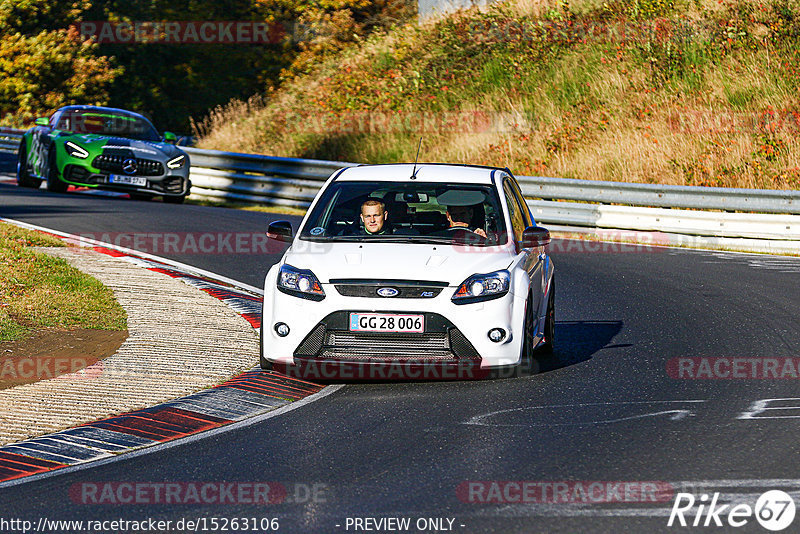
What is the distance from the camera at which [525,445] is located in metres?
7.04

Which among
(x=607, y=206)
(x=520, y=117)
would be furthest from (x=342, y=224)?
(x=520, y=117)

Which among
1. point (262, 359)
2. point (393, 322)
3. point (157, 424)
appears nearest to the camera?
point (157, 424)

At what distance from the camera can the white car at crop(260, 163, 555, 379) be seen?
8453 mm

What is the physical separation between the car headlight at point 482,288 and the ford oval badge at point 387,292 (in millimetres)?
404

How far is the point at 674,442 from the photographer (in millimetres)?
7059

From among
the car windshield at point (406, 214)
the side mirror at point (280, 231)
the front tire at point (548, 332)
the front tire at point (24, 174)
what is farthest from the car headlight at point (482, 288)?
the front tire at point (24, 174)

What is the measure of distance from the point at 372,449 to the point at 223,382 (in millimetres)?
2183

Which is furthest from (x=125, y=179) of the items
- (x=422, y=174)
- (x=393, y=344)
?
(x=393, y=344)

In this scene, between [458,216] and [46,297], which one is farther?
[46,297]

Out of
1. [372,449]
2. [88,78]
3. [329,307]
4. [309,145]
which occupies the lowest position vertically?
[372,449]

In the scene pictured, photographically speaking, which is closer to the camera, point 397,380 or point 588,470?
point 588,470

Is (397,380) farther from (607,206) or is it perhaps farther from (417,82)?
(417,82)

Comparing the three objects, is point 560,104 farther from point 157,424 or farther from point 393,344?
point 157,424

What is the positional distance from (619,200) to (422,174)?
1089 centimetres
